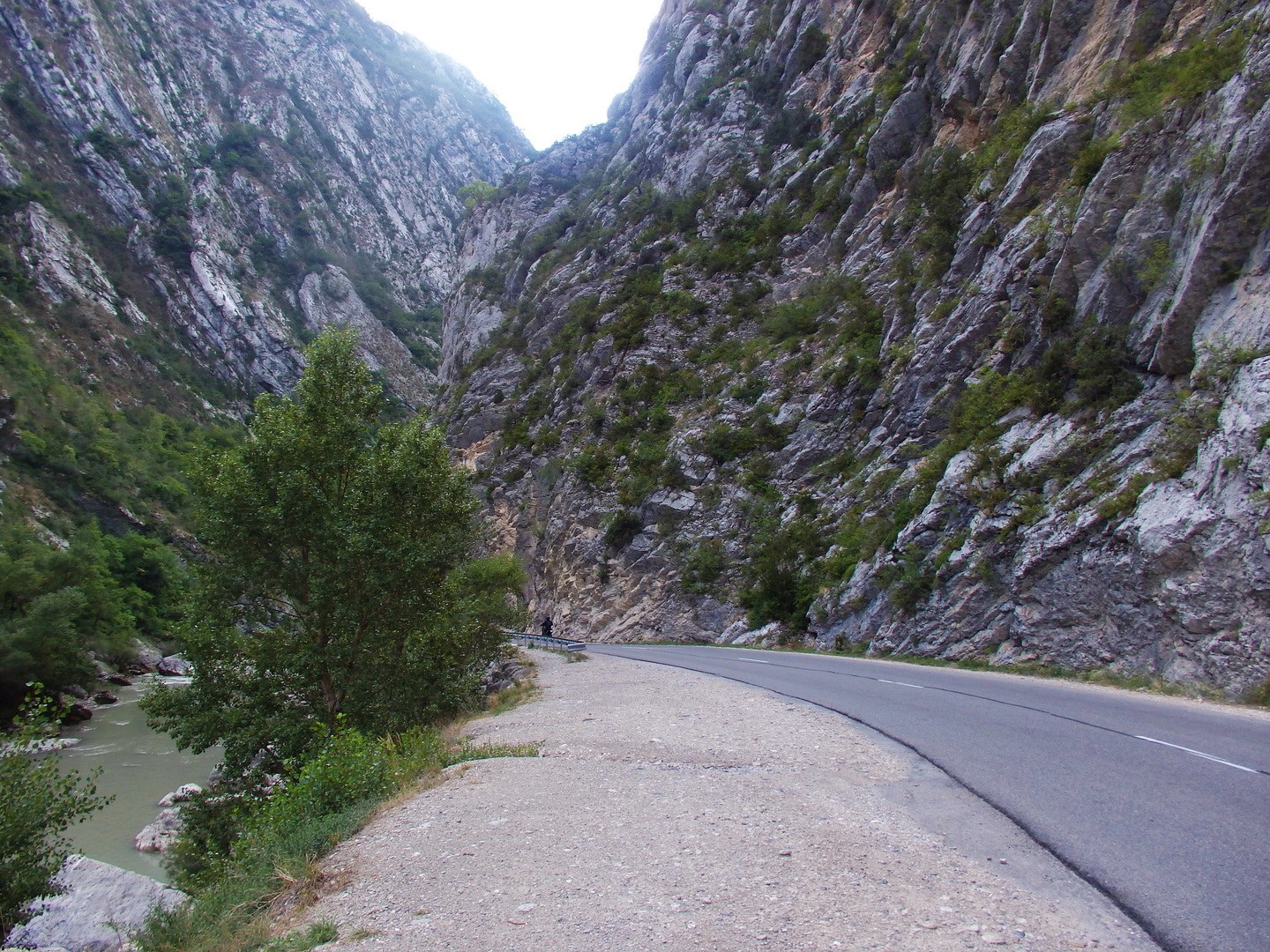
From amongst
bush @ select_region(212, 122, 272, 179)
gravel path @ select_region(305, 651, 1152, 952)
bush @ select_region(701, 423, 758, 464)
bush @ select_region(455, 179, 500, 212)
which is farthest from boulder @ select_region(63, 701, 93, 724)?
bush @ select_region(212, 122, 272, 179)

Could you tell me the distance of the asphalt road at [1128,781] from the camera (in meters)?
3.17

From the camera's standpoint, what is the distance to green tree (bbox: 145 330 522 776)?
41.4 ft

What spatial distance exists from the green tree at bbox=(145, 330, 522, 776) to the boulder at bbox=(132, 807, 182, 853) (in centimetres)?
259

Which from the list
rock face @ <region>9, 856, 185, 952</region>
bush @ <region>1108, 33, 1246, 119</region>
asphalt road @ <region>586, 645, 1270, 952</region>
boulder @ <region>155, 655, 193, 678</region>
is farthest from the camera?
boulder @ <region>155, 655, 193, 678</region>

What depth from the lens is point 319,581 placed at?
1303 cm

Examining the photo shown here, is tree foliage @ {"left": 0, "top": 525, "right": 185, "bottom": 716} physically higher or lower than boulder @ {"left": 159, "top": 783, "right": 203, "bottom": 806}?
higher

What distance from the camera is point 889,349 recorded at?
25.1 meters

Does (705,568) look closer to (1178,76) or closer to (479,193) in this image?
(1178,76)

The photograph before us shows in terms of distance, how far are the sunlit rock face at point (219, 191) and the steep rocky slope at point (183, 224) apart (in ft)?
0.87

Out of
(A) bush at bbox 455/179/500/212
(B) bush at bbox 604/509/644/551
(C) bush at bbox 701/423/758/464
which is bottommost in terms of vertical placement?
(B) bush at bbox 604/509/644/551

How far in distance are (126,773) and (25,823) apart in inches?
607

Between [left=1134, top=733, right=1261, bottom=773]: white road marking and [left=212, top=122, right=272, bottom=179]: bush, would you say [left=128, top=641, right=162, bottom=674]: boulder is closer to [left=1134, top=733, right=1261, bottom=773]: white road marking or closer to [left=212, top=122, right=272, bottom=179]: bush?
[left=1134, top=733, right=1261, bottom=773]: white road marking

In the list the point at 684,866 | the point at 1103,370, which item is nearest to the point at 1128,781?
the point at 684,866

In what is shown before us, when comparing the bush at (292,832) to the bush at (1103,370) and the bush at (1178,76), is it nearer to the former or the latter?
the bush at (1103,370)
